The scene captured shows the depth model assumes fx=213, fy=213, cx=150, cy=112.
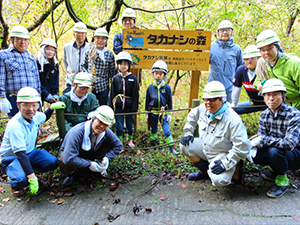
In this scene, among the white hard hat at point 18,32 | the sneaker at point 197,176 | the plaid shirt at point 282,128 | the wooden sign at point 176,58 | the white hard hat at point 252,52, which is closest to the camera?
the plaid shirt at point 282,128

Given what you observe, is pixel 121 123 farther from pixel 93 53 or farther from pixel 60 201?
pixel 60 201

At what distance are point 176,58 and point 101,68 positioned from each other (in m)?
1.75

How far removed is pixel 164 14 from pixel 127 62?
3985mm

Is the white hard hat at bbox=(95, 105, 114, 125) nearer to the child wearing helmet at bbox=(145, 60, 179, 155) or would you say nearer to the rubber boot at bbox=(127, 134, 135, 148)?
the child wearing helmet at bbox=(145, 60, 179, 155)

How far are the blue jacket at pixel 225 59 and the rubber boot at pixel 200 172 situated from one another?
2.30m

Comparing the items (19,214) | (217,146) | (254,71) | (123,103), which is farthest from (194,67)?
(19,214)

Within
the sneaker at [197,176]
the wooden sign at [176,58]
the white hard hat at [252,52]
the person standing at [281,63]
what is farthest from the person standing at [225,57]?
the sneaker at [197,176]

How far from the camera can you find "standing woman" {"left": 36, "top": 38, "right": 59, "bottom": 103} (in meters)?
4.51

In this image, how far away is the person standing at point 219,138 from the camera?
3.09 metres

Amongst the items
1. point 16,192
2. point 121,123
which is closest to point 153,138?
point 121,123

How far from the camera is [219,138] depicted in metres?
3.26

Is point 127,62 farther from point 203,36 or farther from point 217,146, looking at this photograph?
point 217,146

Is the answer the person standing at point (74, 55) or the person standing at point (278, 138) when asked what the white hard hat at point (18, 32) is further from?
the person standing at point (278, 138)

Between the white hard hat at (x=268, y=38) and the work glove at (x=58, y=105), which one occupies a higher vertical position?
the white hard hat at (x=268, y=38)
